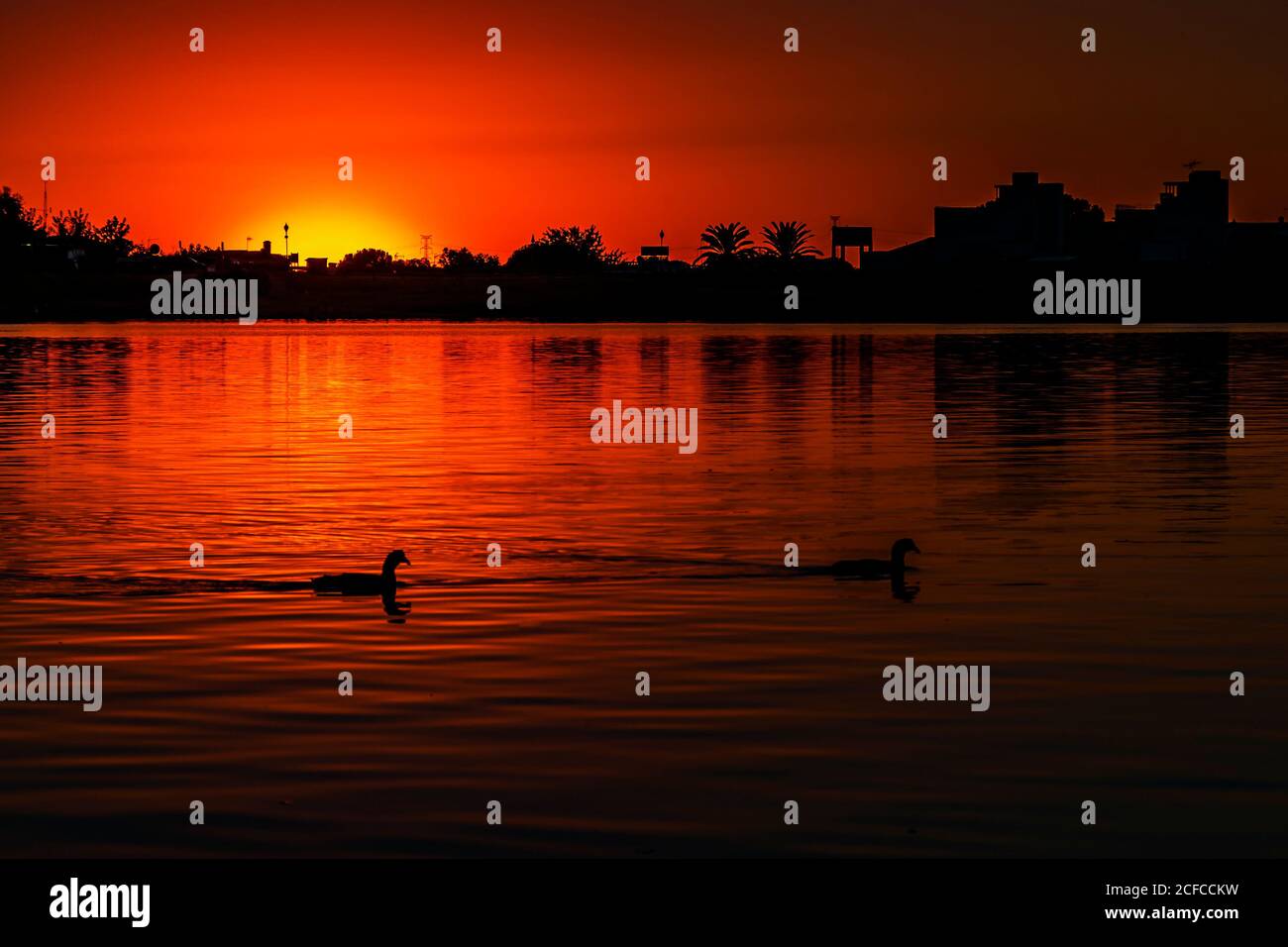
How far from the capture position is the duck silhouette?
82.0 ft

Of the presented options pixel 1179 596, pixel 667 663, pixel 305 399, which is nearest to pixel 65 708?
pixel 667 663

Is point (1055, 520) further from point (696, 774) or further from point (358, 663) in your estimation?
point (696, 774)

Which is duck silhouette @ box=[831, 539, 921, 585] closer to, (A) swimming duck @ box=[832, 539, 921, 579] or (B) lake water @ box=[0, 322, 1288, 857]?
(A) swimming duck @ box=[832, 539, 921, 579]

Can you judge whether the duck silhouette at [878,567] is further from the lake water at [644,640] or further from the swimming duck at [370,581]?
the swimming duck at [370,581]

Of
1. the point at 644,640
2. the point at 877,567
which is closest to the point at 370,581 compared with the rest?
the point at 644,640

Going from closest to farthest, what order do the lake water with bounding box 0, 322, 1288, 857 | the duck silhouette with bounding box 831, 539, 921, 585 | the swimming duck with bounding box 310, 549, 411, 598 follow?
the lake water with bounding box 0, 322, 1288, 857 < the swimming duck with bounding box 310, 549, 411, 598 < the duck silhouette with bounding box 831, 539, 921, 585

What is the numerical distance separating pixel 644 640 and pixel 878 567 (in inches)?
204

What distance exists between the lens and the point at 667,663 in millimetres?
19766

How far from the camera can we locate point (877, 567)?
25.3 meters

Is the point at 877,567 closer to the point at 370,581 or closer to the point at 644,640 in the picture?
the point at 644,640

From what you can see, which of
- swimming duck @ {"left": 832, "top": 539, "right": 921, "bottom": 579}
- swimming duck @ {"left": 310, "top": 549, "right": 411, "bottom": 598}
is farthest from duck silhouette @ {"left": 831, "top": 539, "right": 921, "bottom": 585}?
swimming duck @ {"left": 310, "top": 549, "right": 411, "bottom": 598}

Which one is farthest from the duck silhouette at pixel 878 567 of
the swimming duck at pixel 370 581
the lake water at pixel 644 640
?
the swimming duck at pixel 370 581

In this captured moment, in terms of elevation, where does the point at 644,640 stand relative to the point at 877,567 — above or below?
below
